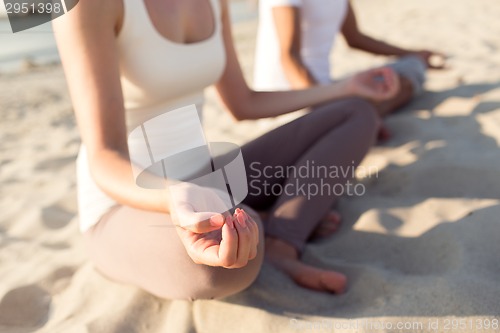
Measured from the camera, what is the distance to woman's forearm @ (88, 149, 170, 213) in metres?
1.06

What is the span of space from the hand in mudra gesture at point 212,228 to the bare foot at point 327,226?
2.53 ft

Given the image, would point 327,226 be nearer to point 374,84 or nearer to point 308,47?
point 374,84

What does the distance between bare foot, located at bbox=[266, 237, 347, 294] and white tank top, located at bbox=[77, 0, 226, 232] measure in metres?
0.46

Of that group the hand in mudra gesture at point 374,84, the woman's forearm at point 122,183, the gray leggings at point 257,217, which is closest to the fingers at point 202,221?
the woman's forearm at point 122,183

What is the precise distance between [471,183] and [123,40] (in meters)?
1.27

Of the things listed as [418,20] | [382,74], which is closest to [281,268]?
[382,74]

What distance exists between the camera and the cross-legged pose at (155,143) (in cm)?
108

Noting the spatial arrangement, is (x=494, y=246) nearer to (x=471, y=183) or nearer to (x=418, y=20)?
(x=471, y=183)

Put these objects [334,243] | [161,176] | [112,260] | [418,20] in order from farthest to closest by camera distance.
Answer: [418,20] < [334,243] < [112,260] < [161,176]

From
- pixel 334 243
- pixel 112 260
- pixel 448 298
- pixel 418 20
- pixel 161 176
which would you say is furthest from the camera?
pixel 418 20

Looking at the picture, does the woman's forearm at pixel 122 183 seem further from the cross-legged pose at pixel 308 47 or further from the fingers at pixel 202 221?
the cross-legged pose at pixel 308 47

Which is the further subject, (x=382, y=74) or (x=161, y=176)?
(x=382, y=74)

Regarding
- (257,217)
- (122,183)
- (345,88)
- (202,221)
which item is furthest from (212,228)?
(345,88)

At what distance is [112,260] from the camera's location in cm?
141
